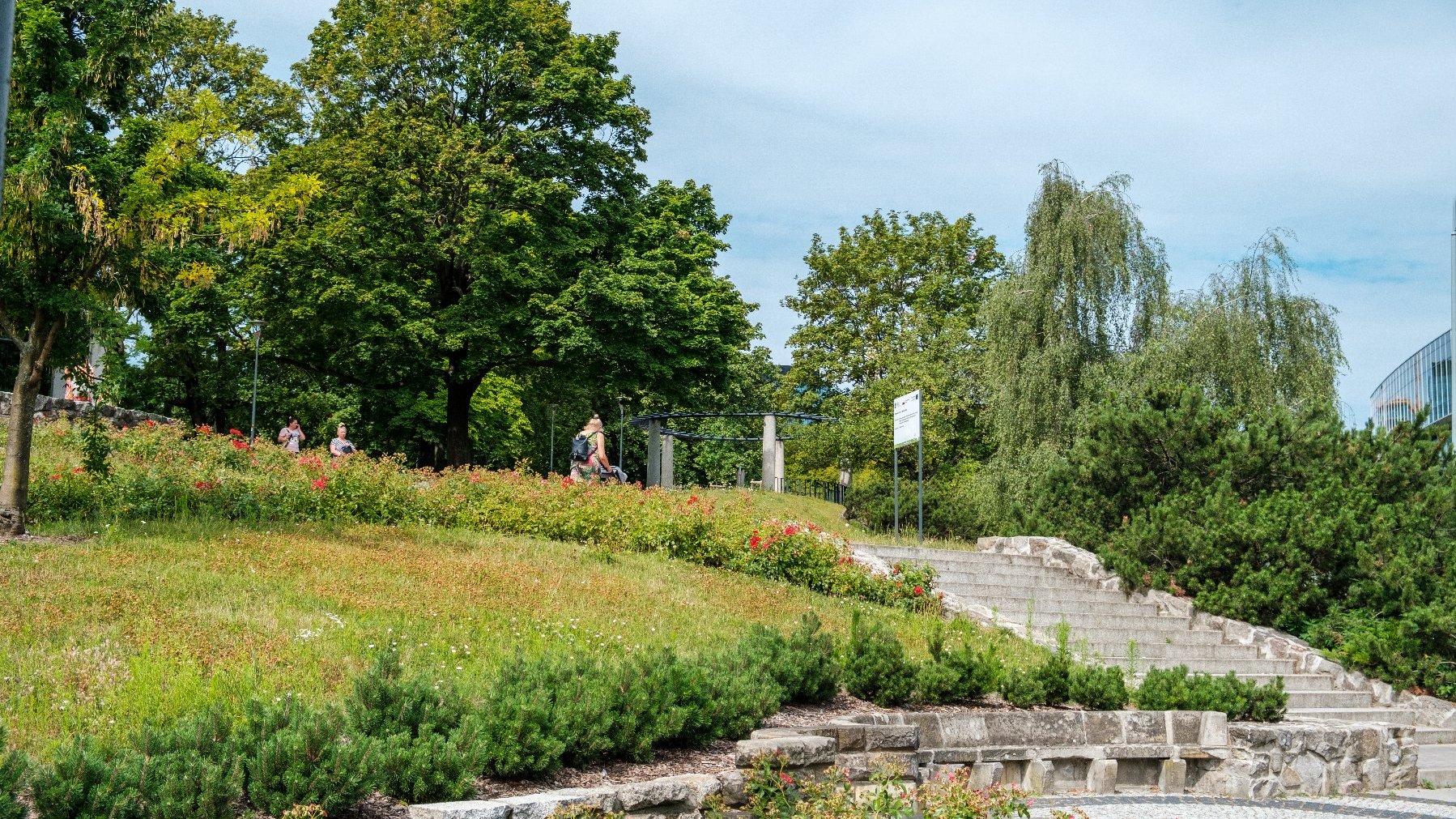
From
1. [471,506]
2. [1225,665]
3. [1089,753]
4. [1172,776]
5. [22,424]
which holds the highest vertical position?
[22,424]

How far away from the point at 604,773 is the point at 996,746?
338 centimetres

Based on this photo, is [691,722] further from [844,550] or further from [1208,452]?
[1208,452]

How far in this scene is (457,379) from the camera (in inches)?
1032

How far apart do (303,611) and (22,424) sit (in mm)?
4504

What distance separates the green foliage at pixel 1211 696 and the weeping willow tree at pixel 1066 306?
1214cm

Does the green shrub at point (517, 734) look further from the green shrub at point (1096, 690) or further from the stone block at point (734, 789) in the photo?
the green shrub at point (1096, 690)

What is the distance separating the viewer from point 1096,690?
9.53 metres

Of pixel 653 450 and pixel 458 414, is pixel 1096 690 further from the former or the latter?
pixel 653 450

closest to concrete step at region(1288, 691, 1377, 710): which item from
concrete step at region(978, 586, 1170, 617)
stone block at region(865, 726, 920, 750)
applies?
concrete step at region(978, 586, 1170, 617)

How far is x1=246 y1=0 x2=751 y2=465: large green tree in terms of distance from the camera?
80.5 ft

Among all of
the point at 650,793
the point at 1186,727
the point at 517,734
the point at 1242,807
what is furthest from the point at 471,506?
the point at 1242,807

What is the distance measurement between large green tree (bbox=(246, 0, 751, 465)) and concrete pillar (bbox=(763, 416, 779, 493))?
814 centimetres

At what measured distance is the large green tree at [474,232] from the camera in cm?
2455

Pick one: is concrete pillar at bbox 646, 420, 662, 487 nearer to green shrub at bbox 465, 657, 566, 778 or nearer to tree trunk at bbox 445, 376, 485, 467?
tree trunk at bbox 445, 376, 485, 467
